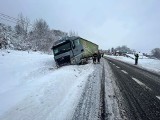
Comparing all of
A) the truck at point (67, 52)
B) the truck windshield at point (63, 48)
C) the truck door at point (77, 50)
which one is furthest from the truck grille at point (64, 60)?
the truck door at point (77, 50)

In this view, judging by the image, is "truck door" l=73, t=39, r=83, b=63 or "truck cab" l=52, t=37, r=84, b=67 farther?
"truck door" l=73, t=39, r=83, b=63

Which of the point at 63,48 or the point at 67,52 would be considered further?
the point at 63,48

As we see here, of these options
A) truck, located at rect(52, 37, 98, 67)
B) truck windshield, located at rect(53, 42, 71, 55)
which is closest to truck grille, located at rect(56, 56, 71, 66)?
truck, located at rect(52, 37, 98, 67)

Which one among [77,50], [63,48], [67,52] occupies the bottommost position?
[67,52]

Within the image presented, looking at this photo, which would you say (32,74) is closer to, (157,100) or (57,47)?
(57,47)

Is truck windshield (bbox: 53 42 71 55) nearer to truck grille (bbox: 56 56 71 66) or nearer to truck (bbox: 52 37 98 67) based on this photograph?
truck (bbox: 52 37 98 67)

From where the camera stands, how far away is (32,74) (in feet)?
49.5

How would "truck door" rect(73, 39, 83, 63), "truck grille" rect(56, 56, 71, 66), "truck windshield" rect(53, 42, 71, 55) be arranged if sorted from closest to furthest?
1. "truck grille" rect(56, 56, 71, 66)
2. "truck windshield" rect(53, 42, 71, 55)
3. "truck door" rect(73, 39, 83, 63)

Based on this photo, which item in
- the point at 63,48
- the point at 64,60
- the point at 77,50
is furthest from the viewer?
the point at 77,50

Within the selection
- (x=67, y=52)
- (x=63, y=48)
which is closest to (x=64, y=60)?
(x=67, y=52)

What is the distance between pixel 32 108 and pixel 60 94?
1895 mm

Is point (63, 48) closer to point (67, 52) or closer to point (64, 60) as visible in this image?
point (67, 52)

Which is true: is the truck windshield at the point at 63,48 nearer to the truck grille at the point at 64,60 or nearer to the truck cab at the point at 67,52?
the truck cab at the point at 67,52

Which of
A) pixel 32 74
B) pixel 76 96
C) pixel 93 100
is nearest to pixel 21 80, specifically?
pixel 32 74
